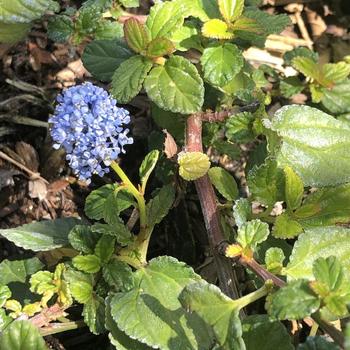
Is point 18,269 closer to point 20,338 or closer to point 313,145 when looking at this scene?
point 20,338

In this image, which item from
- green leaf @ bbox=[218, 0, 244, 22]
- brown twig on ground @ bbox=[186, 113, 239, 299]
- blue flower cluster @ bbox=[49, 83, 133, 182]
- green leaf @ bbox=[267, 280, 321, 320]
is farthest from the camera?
green leaf @ bbox=[218, 0, 244, 22]

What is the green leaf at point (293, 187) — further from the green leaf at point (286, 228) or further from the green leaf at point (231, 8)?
the green leaf at point (231, 8)

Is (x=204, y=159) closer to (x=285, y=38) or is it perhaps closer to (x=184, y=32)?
(x=184, y=32)

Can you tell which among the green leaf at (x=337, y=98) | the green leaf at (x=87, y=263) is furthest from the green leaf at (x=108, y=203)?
the green leaf at (x=337, y=98)

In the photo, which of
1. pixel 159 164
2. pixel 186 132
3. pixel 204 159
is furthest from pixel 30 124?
pixel 204 159

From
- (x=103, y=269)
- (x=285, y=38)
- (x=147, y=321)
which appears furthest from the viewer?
(x=285, y=38)

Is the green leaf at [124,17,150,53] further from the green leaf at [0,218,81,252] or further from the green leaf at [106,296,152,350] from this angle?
the green leaf at [106,296,152,350]

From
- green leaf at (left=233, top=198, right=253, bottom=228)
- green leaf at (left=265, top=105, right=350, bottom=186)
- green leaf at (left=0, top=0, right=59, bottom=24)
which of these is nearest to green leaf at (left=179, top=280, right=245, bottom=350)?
green leaf at (left=233, top=198, right=253, bottom=228)
